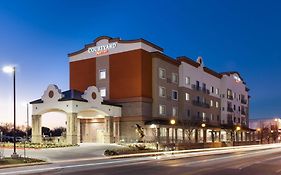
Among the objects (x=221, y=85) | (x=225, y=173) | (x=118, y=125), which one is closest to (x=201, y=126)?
(x=118, y=125)

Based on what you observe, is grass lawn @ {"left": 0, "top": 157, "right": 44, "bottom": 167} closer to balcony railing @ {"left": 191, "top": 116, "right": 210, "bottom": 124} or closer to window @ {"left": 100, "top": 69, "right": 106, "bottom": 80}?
window @ {"left": 100, "top": 69, "right": 106, "bottom": 80}

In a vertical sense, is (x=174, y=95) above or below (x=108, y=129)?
above

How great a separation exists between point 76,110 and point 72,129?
2.98 metres

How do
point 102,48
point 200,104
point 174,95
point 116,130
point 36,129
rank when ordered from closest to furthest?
point 36,129, point 116,130, point 102,48, point 174,95, point 200,104

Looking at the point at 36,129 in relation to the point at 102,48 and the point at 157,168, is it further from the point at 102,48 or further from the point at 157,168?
the point at 157,168

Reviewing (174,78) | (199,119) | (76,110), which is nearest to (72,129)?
(76,110)

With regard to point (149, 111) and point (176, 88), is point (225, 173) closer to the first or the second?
point (149, 111)

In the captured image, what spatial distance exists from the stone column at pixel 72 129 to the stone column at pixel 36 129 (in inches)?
201

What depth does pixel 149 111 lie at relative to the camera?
66.4m

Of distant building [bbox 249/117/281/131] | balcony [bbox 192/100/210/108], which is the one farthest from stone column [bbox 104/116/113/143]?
distant building [bbox 249/117/281/131]

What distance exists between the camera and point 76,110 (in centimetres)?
5609

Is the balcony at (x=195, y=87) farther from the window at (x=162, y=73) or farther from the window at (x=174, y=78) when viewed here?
the window at (x=162, y=73)

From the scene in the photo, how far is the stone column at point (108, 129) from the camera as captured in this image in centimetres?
6094

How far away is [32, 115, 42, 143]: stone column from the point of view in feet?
187
